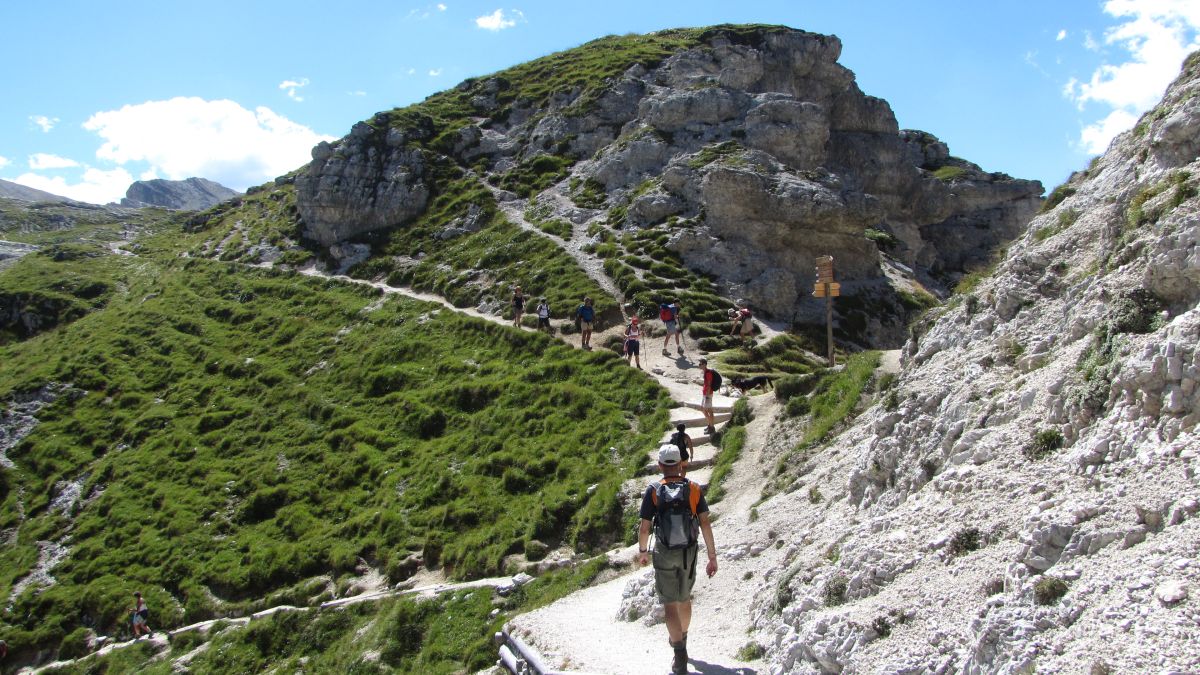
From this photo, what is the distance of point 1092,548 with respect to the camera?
7227 mm

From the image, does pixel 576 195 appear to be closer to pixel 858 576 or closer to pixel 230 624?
pixel 230 624

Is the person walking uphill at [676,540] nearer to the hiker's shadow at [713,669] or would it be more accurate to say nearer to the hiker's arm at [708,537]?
the hiker's arm at [708,537]

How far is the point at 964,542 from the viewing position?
29.2ft

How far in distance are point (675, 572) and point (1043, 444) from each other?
191 inches

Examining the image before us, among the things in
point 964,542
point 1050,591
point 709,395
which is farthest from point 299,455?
point 1050,591

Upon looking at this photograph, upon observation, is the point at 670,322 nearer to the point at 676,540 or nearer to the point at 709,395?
the point at 709,395


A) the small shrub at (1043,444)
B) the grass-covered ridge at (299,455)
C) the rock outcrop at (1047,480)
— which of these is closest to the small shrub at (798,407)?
the grass-covered ridge at (299,455)

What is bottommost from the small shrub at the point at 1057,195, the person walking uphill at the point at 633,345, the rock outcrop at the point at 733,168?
the person walking uphill at the point at 633,345

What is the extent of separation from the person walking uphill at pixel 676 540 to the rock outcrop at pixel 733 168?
30.1 meters

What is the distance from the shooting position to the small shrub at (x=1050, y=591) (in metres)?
6.94

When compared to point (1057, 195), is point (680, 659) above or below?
below

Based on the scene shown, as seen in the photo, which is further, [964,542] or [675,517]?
[675,517]

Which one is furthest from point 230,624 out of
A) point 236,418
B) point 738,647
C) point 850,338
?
point 850,338

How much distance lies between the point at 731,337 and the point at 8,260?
105274 mm
